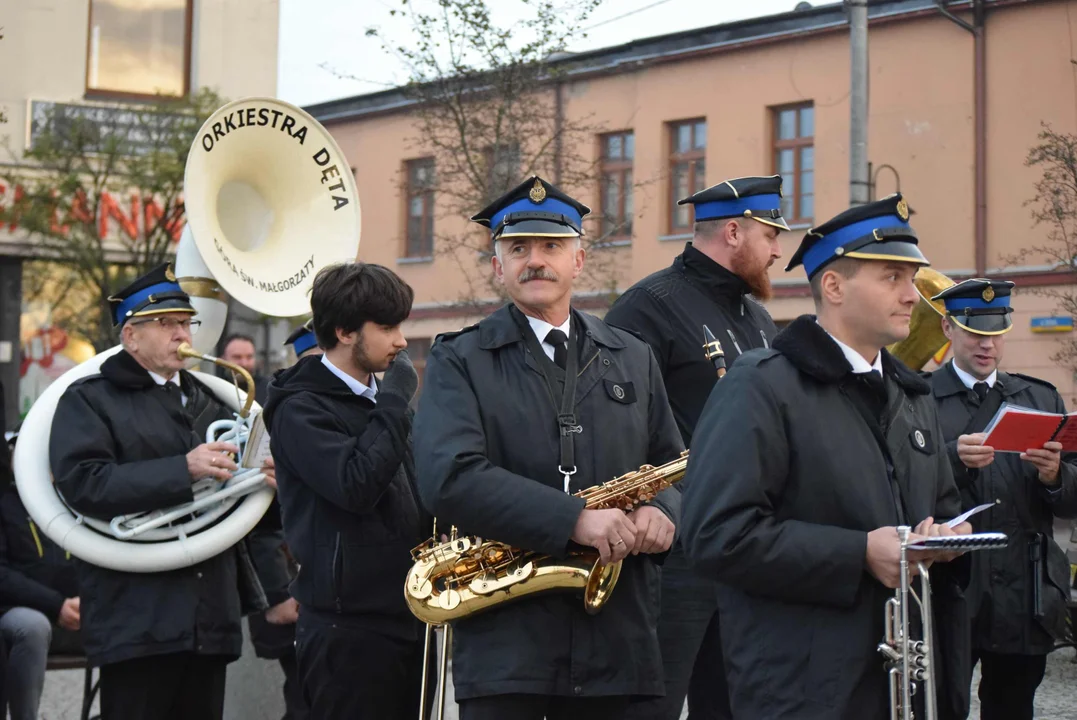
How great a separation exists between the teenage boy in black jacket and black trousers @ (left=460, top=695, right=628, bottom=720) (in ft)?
2.60

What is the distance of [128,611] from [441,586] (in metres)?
1.89

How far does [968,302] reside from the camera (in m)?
6.57

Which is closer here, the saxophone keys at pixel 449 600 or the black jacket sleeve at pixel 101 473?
the saxophone keys at pixel 449 600

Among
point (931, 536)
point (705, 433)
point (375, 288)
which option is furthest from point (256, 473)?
point (931, 536)

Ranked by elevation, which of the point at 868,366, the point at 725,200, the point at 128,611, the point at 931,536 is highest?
the point at 725,200

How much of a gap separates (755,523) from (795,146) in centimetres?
2382

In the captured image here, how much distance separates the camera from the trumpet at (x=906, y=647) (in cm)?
363

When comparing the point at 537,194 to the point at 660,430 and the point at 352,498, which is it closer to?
the point at 660,430

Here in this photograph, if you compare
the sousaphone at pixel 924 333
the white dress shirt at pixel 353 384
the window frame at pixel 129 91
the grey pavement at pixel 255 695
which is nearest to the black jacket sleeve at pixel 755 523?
the white dress shirt at pixel 353 384

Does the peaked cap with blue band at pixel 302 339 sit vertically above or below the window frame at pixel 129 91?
below

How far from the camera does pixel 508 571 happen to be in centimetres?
443

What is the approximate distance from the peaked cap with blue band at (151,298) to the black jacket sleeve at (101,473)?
1.40 ft

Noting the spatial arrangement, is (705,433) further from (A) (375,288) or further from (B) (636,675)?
(A) (375,288)

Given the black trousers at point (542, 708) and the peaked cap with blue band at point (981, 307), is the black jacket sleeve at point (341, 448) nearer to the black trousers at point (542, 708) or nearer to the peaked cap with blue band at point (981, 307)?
the black trousers at point (542, 708)
